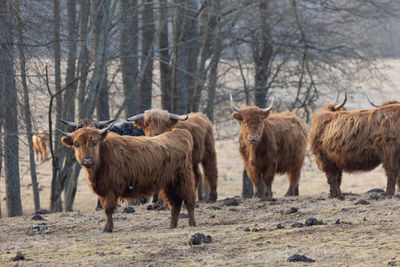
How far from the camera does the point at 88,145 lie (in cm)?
803

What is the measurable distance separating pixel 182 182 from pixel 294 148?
5111mm

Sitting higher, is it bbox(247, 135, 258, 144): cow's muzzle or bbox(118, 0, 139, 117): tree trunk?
bbox(118, 0, 139, 117): tree trunk

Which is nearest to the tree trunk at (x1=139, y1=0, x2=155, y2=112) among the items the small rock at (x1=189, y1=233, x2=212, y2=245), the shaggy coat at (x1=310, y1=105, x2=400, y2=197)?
the shaggy coat at (x1=310, y1=105, x2=400, y2=197)

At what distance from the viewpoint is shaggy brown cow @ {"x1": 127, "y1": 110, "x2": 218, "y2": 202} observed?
10.7m

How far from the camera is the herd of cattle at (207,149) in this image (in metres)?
8.29

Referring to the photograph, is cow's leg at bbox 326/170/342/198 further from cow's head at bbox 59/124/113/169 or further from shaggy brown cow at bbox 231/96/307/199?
cow's head at bbox 59/124/113/169

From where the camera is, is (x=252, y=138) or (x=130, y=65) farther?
(x=130, y=65)

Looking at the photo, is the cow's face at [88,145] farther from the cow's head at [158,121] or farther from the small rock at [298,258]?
the small rock at [298,258]

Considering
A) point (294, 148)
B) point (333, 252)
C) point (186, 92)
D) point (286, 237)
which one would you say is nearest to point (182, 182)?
point (286, 237)

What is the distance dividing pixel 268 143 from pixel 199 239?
18.2ft

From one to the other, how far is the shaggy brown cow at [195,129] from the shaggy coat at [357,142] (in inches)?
78.1

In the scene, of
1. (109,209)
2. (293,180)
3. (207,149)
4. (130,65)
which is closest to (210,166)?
(207,149)

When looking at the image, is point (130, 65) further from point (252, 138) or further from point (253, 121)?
point (252, 138)

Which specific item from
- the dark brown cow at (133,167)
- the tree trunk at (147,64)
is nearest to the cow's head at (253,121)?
the dark brown cow at (133,167)
